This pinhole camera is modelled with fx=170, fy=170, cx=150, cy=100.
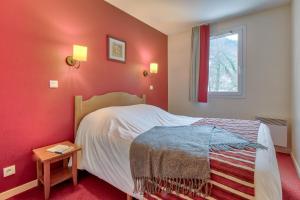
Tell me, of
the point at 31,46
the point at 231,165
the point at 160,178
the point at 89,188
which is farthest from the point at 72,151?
the point at 231,165

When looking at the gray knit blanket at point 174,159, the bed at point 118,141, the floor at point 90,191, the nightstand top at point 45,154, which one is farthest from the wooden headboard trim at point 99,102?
the gray knit blanket at point 174,159

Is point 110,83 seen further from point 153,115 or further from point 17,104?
point 17,104

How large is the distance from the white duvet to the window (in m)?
1.52

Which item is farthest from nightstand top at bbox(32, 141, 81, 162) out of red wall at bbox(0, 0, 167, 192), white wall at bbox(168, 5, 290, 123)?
white wall at bbox(168, 5, 290, 123)

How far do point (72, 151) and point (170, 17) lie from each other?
2776 millimetres

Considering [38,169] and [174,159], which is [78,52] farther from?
[174,159]

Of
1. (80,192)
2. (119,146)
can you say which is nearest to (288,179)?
(119,146)

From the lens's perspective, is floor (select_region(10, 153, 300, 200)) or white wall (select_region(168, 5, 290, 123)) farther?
white wall (select_region(168, 5, 290, 123))

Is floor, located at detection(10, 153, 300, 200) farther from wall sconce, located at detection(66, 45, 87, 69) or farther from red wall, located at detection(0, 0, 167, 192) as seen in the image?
wall sconce, located at detection(66, 45, 87, 69)

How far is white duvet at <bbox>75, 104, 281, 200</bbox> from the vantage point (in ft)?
3.43

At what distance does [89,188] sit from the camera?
189 centimetres

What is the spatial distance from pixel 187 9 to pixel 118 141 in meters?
2.49

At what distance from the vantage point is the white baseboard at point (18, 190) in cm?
167

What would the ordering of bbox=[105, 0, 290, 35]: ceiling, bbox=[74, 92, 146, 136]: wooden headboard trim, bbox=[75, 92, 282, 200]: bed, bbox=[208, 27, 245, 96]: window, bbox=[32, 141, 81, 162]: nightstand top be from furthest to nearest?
1. bbox=[208, 27, 245, 96]: window
2. bbox=[105, 0, 290, 35]: ceiling
3. bbox=[74, 92, 146, 136]: wooden headboard trim
4. bbox=[32, 141, 81, 162]: nightstand top
5. bbox=[75, 92, 282, 200]: bed
